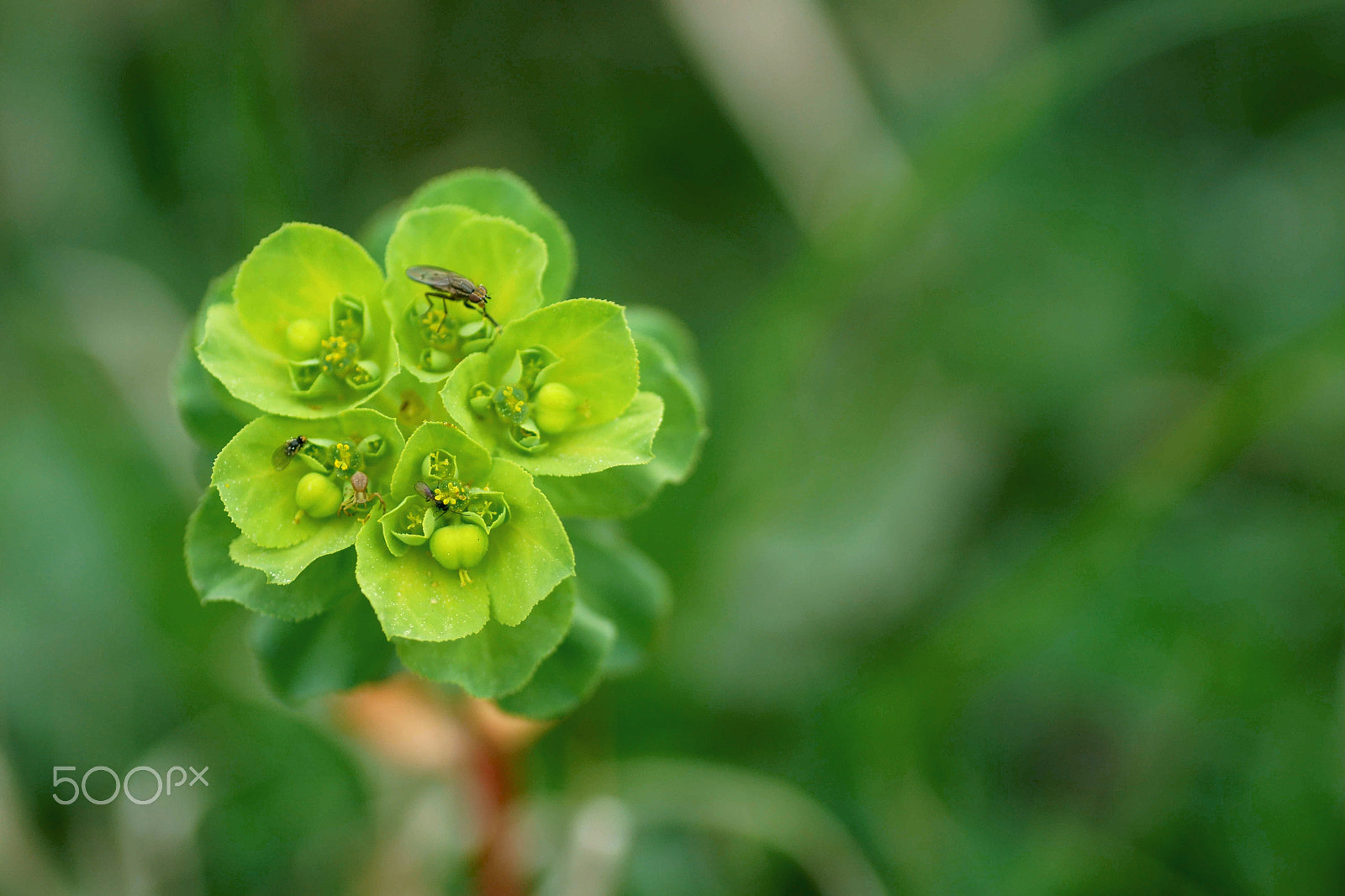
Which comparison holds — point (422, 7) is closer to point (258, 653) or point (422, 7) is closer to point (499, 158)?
point (499, 158)

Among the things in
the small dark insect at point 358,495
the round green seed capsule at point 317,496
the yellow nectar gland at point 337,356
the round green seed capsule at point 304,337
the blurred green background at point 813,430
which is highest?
the round green seed capsule at point 304,337

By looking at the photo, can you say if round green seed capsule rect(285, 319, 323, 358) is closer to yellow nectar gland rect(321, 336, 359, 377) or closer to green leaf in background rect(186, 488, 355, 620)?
yellow nectar gland rect(321, 336, 359, 377)

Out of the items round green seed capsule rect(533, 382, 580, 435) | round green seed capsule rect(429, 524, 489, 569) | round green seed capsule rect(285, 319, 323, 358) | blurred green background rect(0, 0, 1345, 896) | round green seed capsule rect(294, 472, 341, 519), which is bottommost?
blurred green background rect(0, 0, 1345, 896)

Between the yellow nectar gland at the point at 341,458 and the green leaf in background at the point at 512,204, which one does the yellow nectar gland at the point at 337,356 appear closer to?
the yellow nectar gland at the point at 341,458

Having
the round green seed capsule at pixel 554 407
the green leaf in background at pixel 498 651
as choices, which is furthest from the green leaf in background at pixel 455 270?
the green leaf in background at pixel 498 651

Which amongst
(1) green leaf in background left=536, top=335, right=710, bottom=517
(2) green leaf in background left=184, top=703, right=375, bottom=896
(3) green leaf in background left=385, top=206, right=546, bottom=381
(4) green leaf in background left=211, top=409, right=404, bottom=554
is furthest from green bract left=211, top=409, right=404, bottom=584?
(2) green leaf in background left=184, top=703, right=375, bottom=896

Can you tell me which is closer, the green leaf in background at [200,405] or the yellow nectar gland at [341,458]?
the yellow nectar gland at [341,458]

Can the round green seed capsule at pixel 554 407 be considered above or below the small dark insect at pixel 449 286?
below

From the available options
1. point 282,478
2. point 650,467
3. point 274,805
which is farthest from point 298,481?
point 274,805
